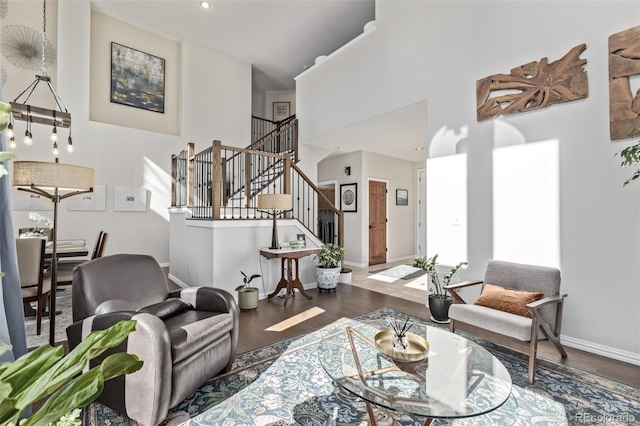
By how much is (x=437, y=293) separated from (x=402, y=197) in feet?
15.5

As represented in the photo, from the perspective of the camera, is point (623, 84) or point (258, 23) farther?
point (258, 23)

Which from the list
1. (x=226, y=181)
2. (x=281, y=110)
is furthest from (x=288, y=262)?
(x=281, y=110)

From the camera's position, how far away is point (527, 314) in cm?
251

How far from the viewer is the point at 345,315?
3635 millimetres

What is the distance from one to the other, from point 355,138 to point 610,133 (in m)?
3.89

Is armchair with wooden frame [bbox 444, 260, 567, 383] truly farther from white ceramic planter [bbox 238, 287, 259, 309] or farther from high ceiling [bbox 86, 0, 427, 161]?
high ceiling [bbox 86, 0, 427, 161]

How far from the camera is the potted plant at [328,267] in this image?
4656mm

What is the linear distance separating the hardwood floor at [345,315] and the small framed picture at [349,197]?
2.58 meters

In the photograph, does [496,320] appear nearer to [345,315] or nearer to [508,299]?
[508,299]

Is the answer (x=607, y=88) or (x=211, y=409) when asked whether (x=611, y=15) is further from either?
(x=211, y=409)

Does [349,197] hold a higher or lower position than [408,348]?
higher

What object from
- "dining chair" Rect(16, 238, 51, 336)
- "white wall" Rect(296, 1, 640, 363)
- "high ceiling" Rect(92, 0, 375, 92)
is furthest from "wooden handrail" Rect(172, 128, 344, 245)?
"high ceiling" Rect(92, 0, 375, 92)

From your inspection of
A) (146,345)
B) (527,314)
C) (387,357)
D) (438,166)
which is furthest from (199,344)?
(438,166)

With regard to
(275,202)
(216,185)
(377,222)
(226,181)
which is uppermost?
(226,181)
